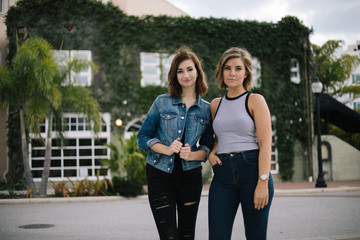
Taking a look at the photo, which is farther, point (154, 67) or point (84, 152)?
point (154, 67)

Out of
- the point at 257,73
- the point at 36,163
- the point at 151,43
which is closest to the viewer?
the point at 36,163

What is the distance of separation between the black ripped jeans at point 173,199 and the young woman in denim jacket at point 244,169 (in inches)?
7.6

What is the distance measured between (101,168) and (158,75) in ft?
16.1

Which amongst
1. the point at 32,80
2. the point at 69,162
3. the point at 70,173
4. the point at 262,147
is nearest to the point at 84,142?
the point at 69,162

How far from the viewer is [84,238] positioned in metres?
6.09

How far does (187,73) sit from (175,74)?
0.38 ft

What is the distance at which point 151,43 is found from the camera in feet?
59.6

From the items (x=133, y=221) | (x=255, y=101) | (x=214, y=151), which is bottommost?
(x=133, y=221)

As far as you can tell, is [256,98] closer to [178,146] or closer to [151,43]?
[178,146]

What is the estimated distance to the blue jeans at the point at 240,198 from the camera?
2.78 metres

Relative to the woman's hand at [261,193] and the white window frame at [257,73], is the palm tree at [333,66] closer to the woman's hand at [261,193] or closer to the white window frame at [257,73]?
the white window frame at [257,73]

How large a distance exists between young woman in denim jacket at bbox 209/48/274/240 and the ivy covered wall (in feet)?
49.3

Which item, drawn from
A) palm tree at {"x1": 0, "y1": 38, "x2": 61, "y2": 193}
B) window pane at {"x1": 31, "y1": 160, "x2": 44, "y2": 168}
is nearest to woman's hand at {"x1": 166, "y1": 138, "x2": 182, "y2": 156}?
palm tree at {"x1": 0, "y1": 38, "x2": 61, "y2": 193}

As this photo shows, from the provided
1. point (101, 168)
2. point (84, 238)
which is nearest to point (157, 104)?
point (84, 238)
